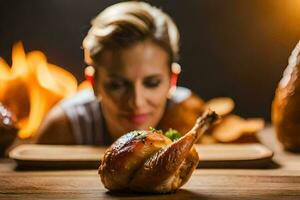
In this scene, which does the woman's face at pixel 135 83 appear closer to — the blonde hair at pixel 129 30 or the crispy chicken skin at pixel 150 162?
the blonde hair at pixel 129 30

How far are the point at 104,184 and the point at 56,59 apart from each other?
1606mm

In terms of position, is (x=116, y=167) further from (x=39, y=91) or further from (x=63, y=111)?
(x=39, y=91)

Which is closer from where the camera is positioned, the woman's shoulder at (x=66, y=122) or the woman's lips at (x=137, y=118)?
the woman's lips at (x=137, y=118)

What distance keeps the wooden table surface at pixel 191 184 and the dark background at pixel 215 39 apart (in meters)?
1.25

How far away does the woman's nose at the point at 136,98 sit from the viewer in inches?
83.1

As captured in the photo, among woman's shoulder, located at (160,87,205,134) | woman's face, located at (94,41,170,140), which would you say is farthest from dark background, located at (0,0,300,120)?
woman's face, located at (94,41,170,140)

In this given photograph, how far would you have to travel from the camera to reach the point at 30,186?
5.12 ft

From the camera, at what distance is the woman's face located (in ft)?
7.01

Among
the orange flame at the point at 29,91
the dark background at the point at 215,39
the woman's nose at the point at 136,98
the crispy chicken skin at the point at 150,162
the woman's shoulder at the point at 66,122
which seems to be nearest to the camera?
the crispy chicken skin at the point at 150,162

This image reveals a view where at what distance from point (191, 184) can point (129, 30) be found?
0.75 m

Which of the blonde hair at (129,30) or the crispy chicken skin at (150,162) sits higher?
the blonde hair at (129,30)

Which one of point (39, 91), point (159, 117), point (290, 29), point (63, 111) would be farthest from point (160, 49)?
point (290, 29)

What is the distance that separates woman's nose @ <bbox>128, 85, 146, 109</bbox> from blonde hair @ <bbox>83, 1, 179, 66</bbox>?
0.16 m

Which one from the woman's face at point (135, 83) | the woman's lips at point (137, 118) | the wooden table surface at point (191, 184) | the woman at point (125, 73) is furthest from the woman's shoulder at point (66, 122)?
the wooden table surface at point (191, 184)
